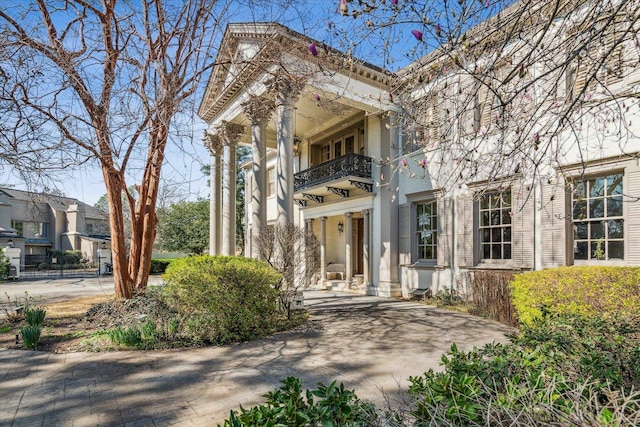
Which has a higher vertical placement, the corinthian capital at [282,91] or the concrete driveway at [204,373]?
the corinthian capital at [282,91]

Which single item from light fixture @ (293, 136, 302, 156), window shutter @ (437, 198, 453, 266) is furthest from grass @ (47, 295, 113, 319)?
light fixture @ (293, 136, 302, 156)

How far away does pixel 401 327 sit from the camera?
7293 mm

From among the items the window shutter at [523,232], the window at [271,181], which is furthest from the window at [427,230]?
the window at [271,181]

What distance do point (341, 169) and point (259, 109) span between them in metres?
3.77

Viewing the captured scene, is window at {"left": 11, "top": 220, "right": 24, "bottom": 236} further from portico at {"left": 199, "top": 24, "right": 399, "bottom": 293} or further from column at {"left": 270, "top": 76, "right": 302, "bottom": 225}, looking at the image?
column at {"left": 270, "top": 76, "right": 302, "bottom": 225}

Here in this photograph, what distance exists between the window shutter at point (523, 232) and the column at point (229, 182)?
→ 953 centimetres

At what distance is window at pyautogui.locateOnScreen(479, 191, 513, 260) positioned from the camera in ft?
31.5

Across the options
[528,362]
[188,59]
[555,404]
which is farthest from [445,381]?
[188,59]

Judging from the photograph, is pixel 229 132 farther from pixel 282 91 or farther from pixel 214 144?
pixel 282 91

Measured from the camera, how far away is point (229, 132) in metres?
14.2

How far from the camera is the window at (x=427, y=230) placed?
455 inches

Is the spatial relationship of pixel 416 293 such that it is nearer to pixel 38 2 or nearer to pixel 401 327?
pixel 401 327

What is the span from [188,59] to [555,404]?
7726 mm

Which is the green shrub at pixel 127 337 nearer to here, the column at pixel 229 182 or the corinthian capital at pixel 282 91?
the corinthian capital at pixel 282 91
